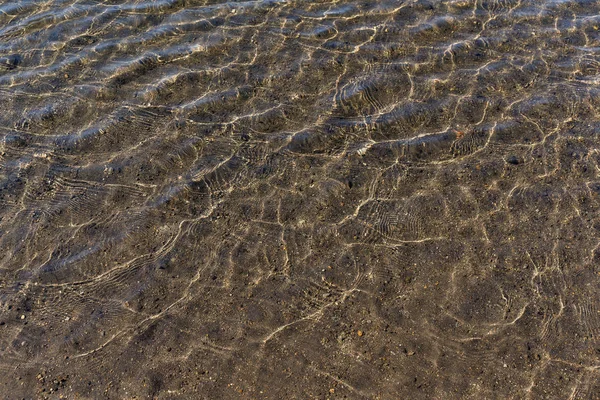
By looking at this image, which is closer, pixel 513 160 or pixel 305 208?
pixel 305 208

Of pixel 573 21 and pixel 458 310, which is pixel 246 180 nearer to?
pixel 458 310

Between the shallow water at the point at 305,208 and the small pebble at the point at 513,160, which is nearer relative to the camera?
the shallow water at the point at 305,208

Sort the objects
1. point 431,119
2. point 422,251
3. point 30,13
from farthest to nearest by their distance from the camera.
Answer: point 30,13 → point 431,119 → point 422,251

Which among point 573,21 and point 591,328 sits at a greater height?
point 573,21

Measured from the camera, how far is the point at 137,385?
3453 millimetres

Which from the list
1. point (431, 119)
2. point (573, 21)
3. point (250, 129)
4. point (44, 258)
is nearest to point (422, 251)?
point (431, 119)

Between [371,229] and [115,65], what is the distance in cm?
436

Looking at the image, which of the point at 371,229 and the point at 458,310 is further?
the point at 371,229

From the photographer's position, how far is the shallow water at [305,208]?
352cm

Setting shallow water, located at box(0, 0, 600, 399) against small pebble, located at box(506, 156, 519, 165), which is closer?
shallow water, located at box(0, 0, 600, 399)

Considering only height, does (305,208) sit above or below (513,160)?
above

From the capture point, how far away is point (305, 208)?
4508mm

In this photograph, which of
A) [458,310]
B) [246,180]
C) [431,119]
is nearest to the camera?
[458,310]

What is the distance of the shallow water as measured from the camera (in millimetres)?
3520
